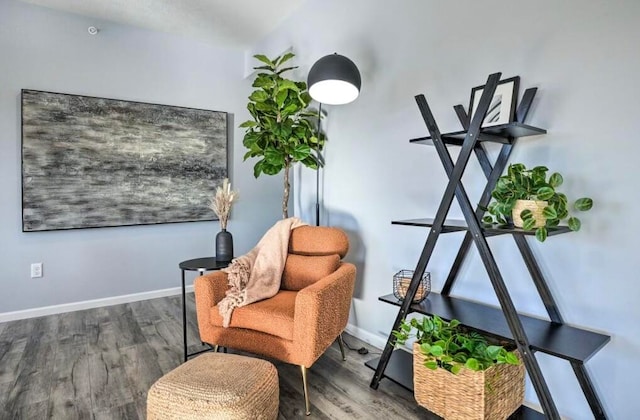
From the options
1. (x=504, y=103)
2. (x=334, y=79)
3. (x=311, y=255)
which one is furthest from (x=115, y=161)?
(x=504, y=103)

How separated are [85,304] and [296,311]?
2506 millimetres

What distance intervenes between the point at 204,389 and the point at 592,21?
82.7 inches

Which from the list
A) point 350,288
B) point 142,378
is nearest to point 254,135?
point 350,288

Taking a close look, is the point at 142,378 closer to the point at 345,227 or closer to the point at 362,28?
the point at 345,227

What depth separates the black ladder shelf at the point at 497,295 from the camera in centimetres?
138

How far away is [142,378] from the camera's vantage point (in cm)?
209

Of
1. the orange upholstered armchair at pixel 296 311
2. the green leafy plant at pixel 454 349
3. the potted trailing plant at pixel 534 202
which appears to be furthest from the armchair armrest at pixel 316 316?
the potted trailing plant at pixel 534 202

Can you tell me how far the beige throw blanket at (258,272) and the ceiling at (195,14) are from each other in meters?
1.92

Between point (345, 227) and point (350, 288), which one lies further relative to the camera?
point (345, 227)

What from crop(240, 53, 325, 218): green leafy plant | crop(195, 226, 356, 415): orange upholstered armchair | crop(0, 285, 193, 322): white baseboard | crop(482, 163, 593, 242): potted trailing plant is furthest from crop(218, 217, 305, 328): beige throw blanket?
crop(0, 285, 193, 322): white baseboard

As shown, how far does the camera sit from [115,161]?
3.32 metres

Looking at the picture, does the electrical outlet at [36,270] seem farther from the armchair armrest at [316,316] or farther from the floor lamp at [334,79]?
the floor lamp at [334,79]

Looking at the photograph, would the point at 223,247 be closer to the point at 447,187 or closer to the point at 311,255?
the point at 311,255

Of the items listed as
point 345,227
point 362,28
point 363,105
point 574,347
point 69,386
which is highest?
point 362,28
